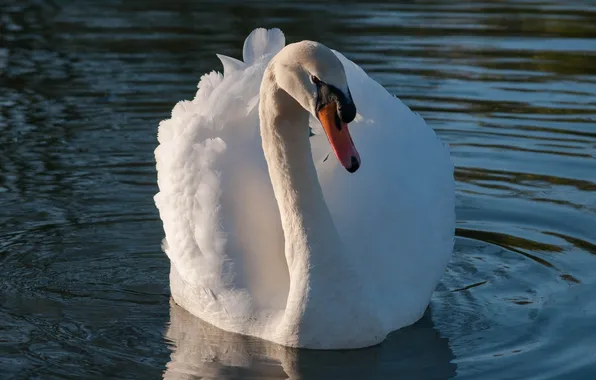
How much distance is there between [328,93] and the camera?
19.6 ft

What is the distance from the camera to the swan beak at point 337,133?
5.98 m

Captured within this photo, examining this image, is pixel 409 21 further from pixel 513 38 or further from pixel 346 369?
pixel 346 369

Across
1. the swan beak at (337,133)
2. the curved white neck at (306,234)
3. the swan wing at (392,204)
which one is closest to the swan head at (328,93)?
the swan beak at (337,133)

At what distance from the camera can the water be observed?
22.5 ft

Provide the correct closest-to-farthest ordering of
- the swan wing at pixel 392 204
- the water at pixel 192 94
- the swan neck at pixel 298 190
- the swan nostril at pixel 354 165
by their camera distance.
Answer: the swan nostril at pixel 354 165
the swan neck at pixel 298 190
the water at pixel 192 94
the swan wing at pixel 392 204

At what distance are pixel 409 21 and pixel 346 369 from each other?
1048cm

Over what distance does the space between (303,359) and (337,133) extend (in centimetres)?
141

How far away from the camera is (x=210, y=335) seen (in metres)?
7.24

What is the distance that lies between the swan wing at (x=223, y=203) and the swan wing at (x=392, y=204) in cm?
41

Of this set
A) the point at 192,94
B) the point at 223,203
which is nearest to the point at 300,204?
the point at 223,203

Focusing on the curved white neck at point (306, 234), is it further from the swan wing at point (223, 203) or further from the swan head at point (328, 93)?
the swan head at point (328, 93)

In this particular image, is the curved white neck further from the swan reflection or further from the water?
the water

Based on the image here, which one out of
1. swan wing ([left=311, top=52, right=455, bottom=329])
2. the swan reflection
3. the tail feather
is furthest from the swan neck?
the tail feather

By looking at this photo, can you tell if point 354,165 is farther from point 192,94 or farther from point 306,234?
point 192,94
